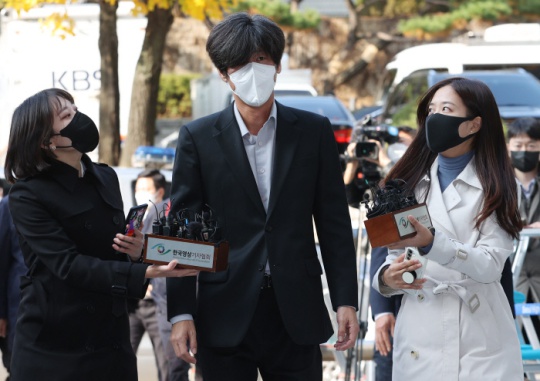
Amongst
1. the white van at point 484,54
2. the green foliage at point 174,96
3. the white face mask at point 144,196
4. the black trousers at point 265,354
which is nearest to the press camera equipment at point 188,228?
the black trousers at point 265,354

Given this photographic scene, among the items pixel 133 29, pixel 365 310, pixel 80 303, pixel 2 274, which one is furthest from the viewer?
pixel 133 29

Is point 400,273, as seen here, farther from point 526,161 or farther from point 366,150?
point 526,161

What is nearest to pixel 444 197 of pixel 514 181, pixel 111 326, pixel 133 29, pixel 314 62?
pixel 514 181

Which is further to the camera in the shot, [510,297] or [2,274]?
[2,274]

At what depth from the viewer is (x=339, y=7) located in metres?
35.6

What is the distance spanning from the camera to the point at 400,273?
3.92 metres

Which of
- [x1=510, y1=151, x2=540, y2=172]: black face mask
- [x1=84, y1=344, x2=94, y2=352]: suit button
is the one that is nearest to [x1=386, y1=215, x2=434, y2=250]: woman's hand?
[x1=84, y1=344, x2=94, y2=352]: suit button

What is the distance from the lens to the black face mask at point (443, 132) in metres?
4.12

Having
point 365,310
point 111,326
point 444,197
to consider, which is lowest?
point 365,310

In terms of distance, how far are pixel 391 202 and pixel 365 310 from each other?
3116 mm

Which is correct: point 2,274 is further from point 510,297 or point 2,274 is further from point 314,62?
point 314,62

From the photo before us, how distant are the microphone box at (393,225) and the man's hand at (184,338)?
0.74 metres

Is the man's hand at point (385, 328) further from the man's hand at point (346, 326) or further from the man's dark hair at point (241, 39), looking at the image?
the man's dark hair at point (241, 39)

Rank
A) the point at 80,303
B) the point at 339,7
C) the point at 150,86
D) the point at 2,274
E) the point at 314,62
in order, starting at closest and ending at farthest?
the point at 80,303
the point at 2,274
the point at 150,86
the point at 314,62
the point at 339,7
